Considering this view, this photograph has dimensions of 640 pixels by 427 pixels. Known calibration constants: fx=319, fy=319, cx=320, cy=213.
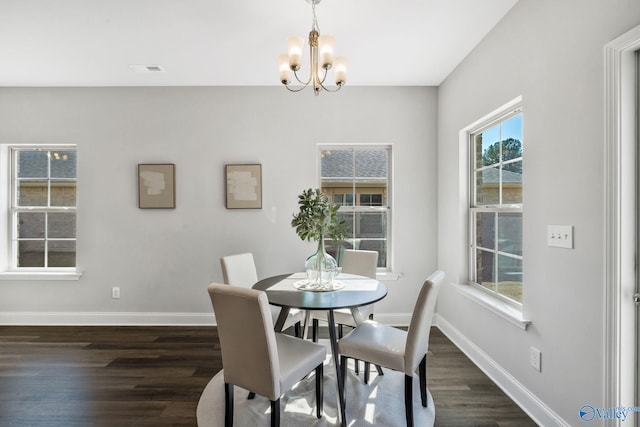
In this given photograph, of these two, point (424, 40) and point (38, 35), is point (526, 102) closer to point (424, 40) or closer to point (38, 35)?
point (424, 40)

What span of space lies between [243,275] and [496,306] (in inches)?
76.4

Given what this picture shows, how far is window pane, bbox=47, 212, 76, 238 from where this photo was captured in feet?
11.6

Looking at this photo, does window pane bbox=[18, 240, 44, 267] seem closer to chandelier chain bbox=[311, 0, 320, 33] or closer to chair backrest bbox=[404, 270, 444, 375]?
chandelier chain bbox=[311, 0, 320, 33]

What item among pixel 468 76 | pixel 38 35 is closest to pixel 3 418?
pixel 38 35

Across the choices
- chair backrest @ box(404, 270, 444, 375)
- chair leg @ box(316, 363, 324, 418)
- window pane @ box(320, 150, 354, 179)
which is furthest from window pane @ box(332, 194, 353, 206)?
chair leg @ box(316, 363, 324, 418)

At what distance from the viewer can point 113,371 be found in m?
2.51

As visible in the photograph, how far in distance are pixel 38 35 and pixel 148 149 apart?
1.24 metres

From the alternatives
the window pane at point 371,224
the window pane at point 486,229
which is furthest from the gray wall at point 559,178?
the window pane at point 371,224

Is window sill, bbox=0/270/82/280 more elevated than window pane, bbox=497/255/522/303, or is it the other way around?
window pane, bbox=497/255/522/303

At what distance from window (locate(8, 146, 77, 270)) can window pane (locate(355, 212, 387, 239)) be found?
3.17 meters

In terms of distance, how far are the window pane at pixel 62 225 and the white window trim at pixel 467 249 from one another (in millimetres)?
4084

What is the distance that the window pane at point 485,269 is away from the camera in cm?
259

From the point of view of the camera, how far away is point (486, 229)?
106 inches

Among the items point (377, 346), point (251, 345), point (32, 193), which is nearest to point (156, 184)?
point (32, 193)
